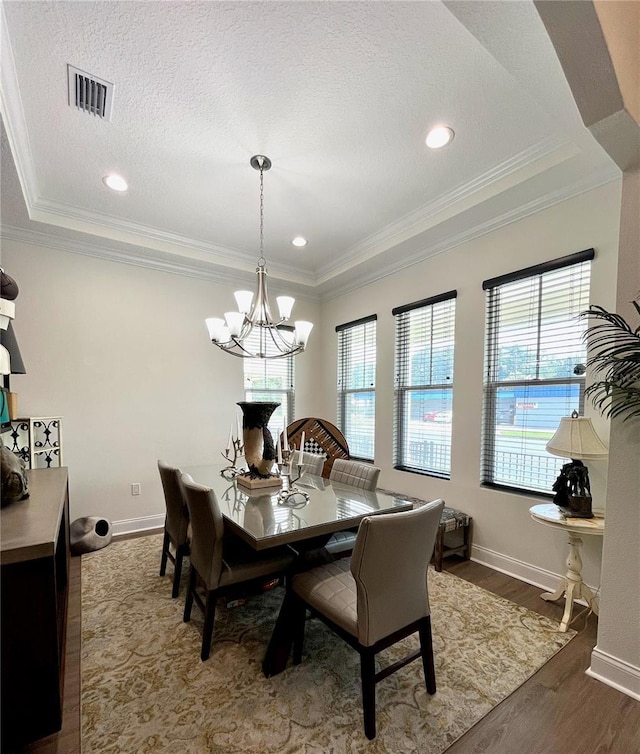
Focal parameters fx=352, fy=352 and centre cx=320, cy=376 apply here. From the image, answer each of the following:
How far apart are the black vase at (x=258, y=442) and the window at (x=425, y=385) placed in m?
1.73

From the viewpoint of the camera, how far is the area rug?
1482mm

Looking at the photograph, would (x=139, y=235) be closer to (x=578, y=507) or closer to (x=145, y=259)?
(x=145, y=259)

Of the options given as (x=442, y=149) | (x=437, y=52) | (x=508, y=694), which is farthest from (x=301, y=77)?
(x=508, y=694)

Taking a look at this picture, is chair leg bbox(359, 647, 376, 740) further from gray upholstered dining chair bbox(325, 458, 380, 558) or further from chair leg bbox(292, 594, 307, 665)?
gray upholstered dining chair bbox(325, 458, 380, 558)

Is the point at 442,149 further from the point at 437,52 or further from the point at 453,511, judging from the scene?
the point at 453,511

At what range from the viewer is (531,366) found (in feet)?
9.20

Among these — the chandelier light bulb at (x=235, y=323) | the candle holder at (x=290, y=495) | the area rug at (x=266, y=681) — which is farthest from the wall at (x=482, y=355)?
the chandelier light bulb at (x=235, y=323)

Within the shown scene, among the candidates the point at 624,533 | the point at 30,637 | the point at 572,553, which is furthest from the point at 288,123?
the point at 572,553

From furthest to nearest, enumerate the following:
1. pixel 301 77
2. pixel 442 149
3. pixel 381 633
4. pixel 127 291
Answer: pixel 127 291 < pixel 442 149 < pixel 301 77 < pixel 381 633

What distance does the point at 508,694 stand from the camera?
172 centimetres

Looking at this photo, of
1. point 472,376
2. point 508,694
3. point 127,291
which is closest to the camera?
point 508,694

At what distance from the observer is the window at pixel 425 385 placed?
3.43 m

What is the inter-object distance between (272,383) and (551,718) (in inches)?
154

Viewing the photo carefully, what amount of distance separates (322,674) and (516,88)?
3.29 meters
